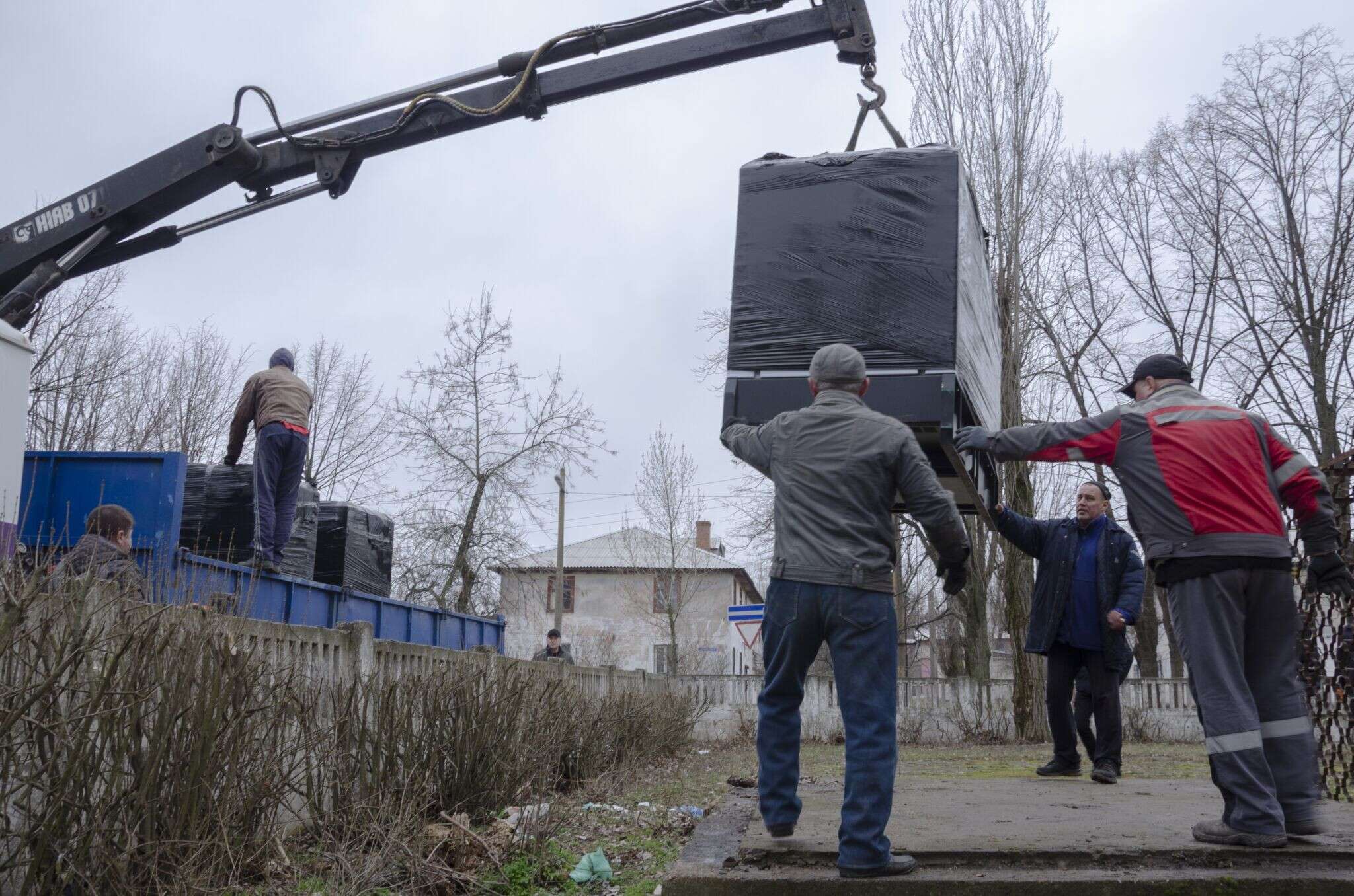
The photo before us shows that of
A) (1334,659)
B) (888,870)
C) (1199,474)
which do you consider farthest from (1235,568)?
(1334,659)

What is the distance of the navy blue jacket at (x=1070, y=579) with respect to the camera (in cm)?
620

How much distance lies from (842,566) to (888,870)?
924 millimetres

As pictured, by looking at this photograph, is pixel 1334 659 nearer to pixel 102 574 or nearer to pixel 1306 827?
pixel 1306 827

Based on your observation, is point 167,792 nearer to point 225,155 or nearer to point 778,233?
point 778,233

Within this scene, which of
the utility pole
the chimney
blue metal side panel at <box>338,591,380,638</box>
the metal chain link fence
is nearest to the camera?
the metal chain link fence

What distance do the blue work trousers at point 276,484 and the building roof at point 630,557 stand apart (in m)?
17.8

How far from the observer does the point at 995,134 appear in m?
17.9

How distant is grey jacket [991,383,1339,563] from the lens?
3881mm

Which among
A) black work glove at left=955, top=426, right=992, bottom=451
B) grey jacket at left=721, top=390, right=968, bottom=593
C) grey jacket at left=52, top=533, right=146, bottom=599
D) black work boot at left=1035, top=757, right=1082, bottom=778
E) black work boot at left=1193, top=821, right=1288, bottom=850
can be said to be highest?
black work glove at left=955, top=426, right=992, bottom=451

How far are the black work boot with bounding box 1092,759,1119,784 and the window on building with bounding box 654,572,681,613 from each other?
90.0 feet

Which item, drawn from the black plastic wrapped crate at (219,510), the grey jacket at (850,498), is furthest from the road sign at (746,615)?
the grey jacket at (850,498)

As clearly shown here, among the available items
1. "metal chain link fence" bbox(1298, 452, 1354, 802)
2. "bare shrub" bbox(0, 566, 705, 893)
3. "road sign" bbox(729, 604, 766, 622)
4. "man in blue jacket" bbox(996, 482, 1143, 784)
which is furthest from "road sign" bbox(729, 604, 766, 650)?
"metal chain link fence" bbox(1298, 452, 1354, 802)

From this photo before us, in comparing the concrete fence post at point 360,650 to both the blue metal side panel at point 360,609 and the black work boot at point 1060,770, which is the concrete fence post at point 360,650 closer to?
the blue metal side panel at point 360,609

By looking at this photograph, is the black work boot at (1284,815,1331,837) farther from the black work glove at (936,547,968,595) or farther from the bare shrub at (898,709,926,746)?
the bare shrub at (898,709,926,746)
